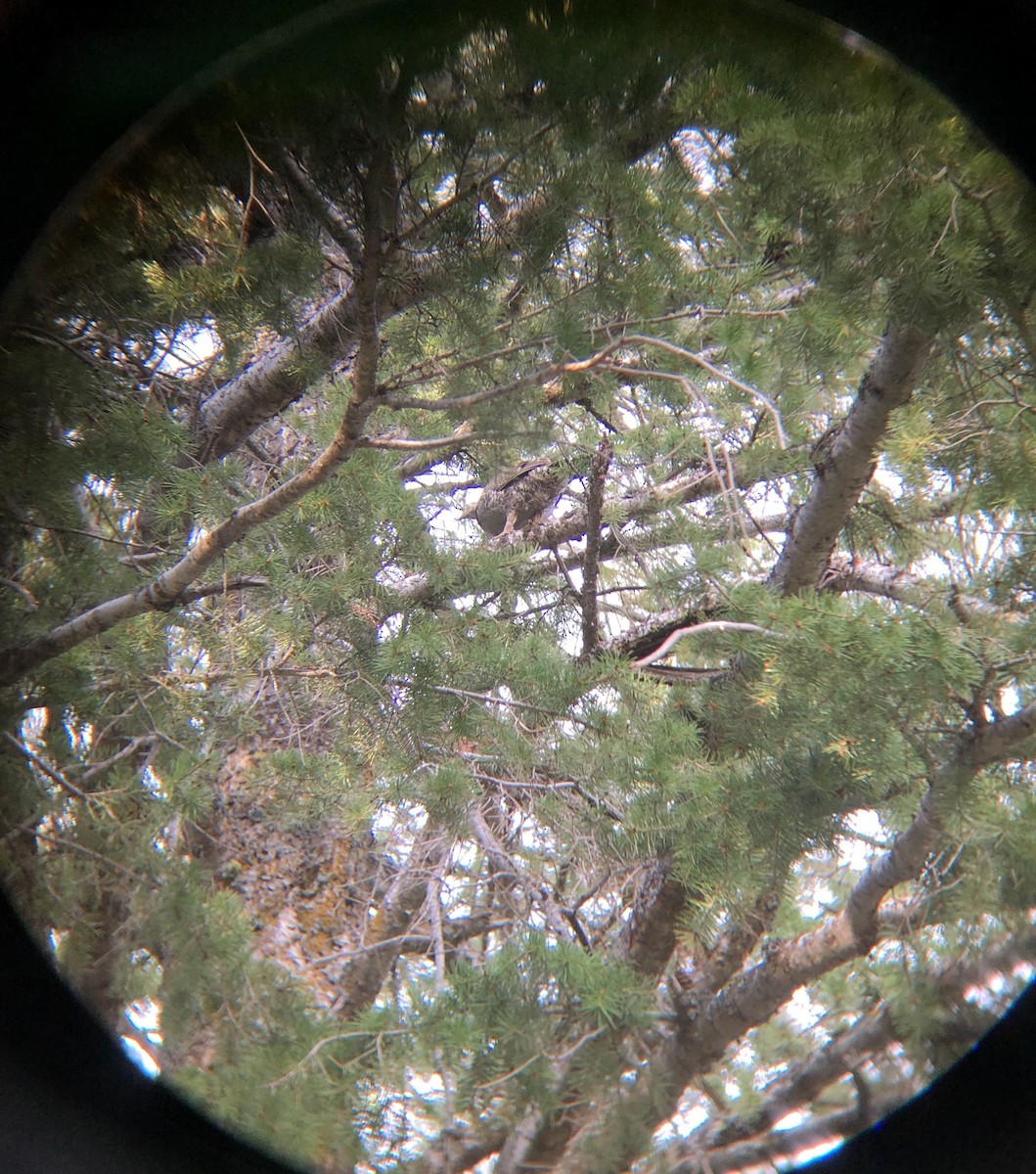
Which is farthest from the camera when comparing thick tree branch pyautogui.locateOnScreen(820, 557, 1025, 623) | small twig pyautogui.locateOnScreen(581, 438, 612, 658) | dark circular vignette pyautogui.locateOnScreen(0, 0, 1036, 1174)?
small twig pyautogui.locateOnScreen(581, 438, 612, 658)

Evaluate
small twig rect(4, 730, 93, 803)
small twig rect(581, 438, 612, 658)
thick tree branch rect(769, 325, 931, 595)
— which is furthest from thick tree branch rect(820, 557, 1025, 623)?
small twig rect(4, 730, 93, 803)

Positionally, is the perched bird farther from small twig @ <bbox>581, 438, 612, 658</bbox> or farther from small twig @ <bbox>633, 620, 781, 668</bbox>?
small twig @ <bbox>633, 620, 781, 668</bbox>

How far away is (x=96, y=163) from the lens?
1.75 ft

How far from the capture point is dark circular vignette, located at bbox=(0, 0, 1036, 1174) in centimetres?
50

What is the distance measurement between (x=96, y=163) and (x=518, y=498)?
506 millimetres

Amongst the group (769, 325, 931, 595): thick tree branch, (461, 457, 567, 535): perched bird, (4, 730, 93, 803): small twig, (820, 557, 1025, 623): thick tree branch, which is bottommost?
(820, 557, 1025, 623): thick tree branch

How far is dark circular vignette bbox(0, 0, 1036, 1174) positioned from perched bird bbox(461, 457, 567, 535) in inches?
17.1

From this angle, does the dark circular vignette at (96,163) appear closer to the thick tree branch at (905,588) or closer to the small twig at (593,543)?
the thick tree branch at (905,588)

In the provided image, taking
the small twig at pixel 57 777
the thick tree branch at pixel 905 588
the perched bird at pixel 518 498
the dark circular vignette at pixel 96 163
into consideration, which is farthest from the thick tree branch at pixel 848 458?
the small twig at pixel 57 777

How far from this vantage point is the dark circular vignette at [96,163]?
1.63 feet

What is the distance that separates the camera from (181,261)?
61 centimetres

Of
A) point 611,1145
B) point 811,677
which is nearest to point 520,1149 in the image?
point 611,1145

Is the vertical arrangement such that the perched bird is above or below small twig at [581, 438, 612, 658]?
above

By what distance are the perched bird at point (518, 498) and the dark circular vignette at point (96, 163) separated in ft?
1.42
